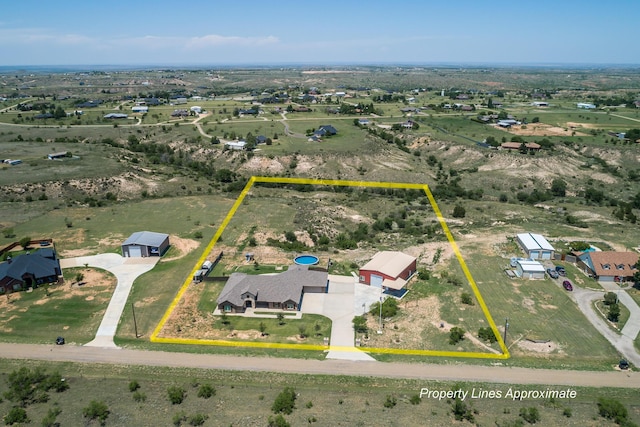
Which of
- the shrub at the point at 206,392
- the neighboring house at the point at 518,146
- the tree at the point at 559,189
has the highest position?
the neighboring house at the point at 518,146

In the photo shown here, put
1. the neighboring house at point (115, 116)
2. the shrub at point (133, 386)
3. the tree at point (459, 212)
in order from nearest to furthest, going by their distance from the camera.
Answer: the shrub at point (133, 386) < the tree at point (459, 212) < the neighboring house at point (115, 116)

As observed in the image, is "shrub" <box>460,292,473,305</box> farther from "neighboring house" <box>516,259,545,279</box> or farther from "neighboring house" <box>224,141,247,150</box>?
"neighboring house" <box>224,141,247,150</box>

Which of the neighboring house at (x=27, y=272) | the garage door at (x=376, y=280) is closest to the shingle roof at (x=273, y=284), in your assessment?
the garage door at (x=376, y=280)

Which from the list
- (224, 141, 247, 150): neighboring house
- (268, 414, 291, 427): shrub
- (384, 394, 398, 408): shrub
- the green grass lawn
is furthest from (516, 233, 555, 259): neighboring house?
(224, 141, 247, 150): neighboring house

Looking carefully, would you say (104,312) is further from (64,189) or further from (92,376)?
(64,189)

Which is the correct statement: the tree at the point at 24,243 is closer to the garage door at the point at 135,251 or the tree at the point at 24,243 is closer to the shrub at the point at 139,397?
the garage door at the point at 135,251

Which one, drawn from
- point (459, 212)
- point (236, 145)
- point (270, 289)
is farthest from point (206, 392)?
point (236, 145)

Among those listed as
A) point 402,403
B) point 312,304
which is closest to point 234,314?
point 312,304
